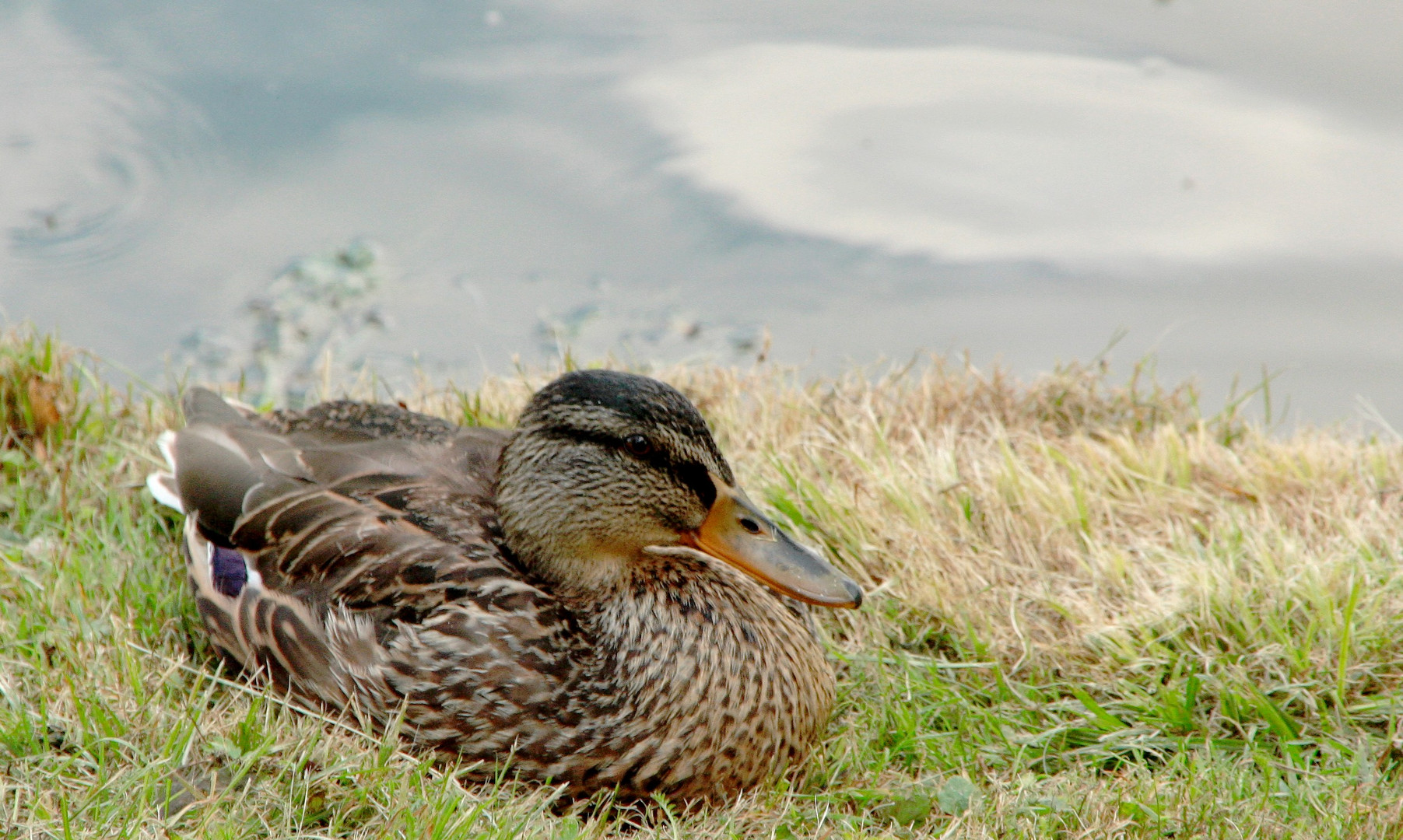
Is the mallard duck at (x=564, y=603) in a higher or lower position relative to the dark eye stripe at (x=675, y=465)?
lower

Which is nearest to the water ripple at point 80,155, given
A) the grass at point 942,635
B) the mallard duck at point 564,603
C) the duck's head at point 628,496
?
the grass at point 942,635

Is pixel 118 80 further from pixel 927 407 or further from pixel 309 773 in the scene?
pixel 309 773

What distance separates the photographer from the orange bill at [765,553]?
115 inches

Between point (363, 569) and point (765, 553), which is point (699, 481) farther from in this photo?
point (363, 569)

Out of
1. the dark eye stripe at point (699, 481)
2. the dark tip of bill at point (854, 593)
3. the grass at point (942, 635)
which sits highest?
the dark eye stripe at point (699, 481)

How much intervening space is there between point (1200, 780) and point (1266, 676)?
0.48 meters

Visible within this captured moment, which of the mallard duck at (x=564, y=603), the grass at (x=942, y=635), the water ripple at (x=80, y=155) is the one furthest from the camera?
the water ripple at (x=80, y=155)

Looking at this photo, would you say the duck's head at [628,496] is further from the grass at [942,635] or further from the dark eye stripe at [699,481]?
the grass at [942,635]

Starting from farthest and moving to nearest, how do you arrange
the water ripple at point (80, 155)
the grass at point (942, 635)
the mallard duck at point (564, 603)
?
the water ripple at point (80, 155), the mallard duck at point (564, 603), the grass at point (942, 635)

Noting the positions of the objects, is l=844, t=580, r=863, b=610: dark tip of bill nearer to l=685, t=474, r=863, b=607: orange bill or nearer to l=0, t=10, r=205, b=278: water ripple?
l=685, t=474, r=863, b=607: orange bill

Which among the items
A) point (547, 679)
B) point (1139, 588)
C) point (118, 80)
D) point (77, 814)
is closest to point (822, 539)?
point (1139, 588)

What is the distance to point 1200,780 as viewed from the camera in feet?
9.31

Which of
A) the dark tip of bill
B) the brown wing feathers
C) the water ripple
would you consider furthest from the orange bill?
the water ripple

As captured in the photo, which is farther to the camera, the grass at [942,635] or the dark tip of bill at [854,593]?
the dark tip of bill at [854,593]
